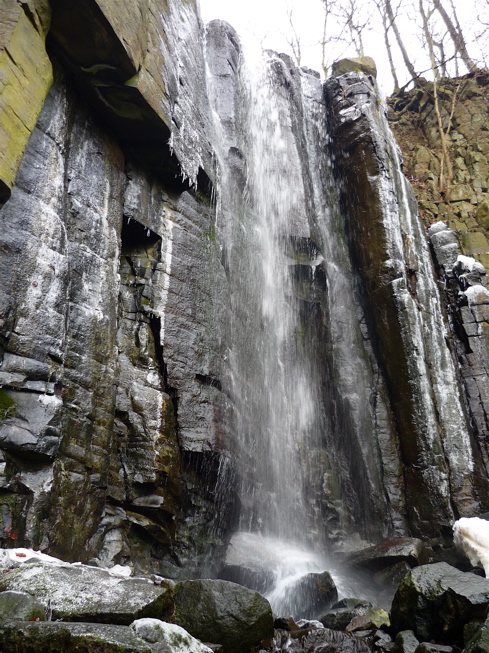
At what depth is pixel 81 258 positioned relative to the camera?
6016 mm

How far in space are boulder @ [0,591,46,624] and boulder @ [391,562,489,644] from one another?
309 centimetres

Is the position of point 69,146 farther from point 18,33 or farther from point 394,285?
point 394,285

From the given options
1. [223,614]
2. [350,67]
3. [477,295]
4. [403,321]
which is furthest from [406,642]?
[350,67]

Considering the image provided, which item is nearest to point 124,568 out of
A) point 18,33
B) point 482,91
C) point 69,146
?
point 69,146

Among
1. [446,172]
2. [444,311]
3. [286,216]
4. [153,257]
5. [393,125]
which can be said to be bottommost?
[153,257]

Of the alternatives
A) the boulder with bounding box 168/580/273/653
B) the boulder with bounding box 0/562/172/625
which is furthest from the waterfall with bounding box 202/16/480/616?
the boulder with bounding box 0/562/172/625

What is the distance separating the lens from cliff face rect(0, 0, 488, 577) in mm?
5086

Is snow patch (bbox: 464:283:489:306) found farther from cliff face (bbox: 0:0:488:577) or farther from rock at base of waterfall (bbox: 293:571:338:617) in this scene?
rock at base of waterfall (bbox: 293:571:338:617)

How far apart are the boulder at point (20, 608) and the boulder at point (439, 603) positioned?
309cm

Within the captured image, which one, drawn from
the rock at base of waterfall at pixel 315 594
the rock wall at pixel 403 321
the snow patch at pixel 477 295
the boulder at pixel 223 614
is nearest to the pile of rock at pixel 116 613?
the boulder at pixel 223 614

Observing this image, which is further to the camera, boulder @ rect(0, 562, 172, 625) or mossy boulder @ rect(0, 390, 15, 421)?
mossy boulder @ rect(0, 390, 15, 421)

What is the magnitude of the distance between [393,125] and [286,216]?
1019cm

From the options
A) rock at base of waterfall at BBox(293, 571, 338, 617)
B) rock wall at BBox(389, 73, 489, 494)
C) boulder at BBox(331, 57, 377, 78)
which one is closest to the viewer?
rock at base of waterfall at BBox(293, 571, 338, 617)

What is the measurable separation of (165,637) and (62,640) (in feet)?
2.03
